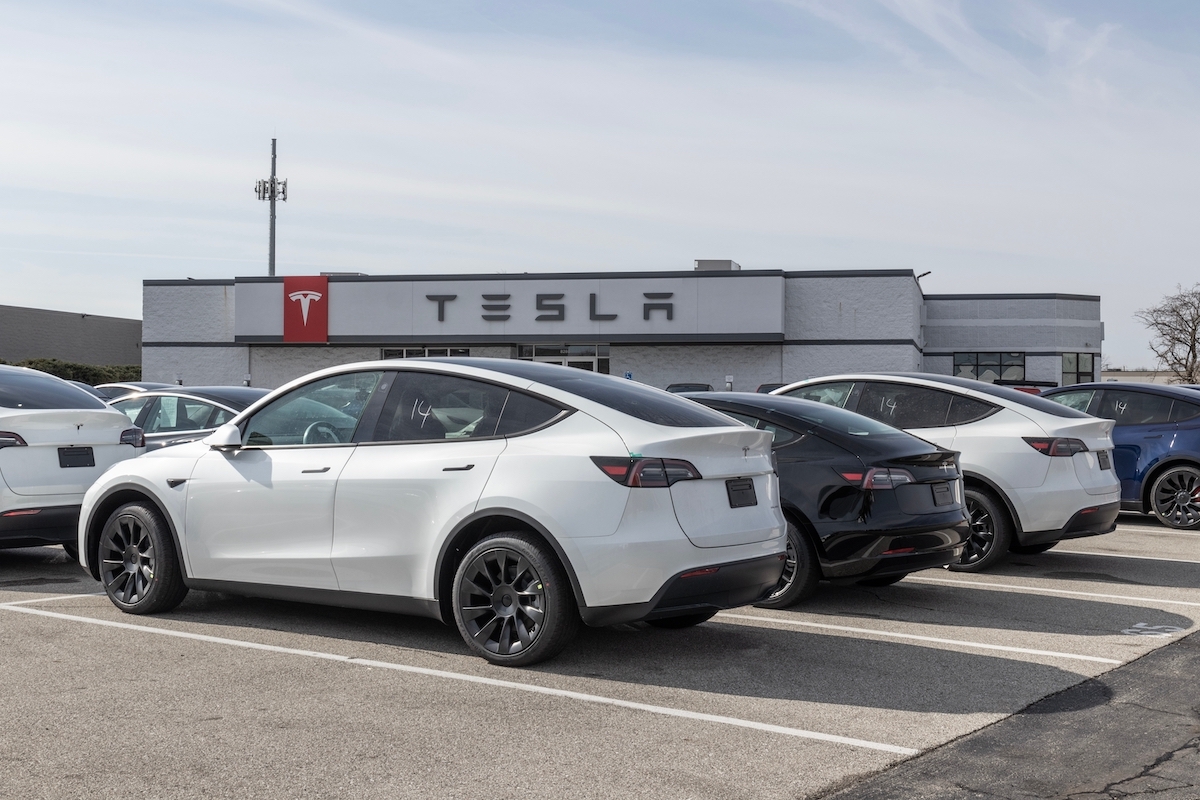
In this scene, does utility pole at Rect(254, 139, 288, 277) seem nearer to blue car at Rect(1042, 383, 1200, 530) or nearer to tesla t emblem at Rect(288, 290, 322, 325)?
tesla t emblem at Rect(288, 290, 322, 325)

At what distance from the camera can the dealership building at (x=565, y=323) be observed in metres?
36.8

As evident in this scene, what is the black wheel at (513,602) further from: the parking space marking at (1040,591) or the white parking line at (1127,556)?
the white parking line at (1127,556)

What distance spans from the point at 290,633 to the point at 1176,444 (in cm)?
969

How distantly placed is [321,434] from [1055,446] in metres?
5.67

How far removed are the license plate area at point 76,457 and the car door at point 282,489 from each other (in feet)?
7.37

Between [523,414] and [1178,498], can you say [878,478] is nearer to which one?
[523,414]

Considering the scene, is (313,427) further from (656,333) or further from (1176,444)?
(656,333)

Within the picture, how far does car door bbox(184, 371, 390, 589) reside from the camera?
6.45m

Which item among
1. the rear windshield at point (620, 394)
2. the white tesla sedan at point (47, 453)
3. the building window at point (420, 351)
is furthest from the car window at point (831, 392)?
the building window at point (420, 351)

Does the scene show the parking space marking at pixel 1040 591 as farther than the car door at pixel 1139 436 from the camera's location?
No

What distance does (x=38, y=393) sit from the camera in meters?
8.88

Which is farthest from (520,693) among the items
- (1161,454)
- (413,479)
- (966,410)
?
(1161,454)

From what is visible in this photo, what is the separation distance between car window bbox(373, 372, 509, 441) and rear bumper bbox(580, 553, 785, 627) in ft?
3.82

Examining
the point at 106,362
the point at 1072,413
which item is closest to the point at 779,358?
the point at 1072,413
